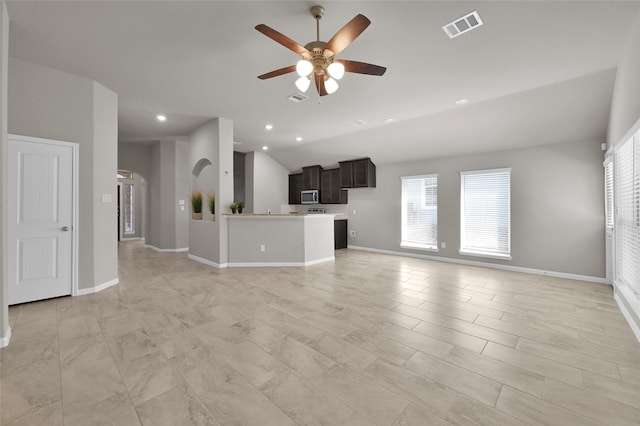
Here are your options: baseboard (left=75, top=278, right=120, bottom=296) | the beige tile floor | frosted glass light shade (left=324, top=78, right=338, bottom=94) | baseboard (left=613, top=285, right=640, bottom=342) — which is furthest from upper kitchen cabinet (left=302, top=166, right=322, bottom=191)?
baseboard (left=613, top=285, right=640, bottom=342)

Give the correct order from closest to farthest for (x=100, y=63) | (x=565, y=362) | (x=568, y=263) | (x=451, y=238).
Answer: (x=565, y=362), (x=100, y=63), (x=568, y=263), (x=451, y=238)

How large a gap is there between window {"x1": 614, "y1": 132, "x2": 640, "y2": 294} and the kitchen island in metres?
4.51

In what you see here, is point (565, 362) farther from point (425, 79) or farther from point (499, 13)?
point (425, 79)

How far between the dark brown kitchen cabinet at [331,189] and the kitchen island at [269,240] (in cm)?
273

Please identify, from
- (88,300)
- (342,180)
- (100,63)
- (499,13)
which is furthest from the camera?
(342,180)

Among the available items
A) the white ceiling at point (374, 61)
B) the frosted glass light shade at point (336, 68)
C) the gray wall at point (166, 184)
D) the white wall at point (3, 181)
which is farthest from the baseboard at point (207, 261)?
the frosted glass light shade at point (336, 68)

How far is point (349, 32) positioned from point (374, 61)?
1.19 meters

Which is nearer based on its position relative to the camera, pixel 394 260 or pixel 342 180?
pixel 394 260

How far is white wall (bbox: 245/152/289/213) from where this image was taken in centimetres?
849

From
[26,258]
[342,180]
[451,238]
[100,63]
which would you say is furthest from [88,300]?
[451,238]

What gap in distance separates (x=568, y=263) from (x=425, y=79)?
4.13 metres

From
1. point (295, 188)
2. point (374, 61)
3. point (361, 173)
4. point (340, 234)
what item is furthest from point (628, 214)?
point (295, 188)

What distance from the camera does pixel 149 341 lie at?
251 centimetres

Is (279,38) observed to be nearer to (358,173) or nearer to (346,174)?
(358,173)
